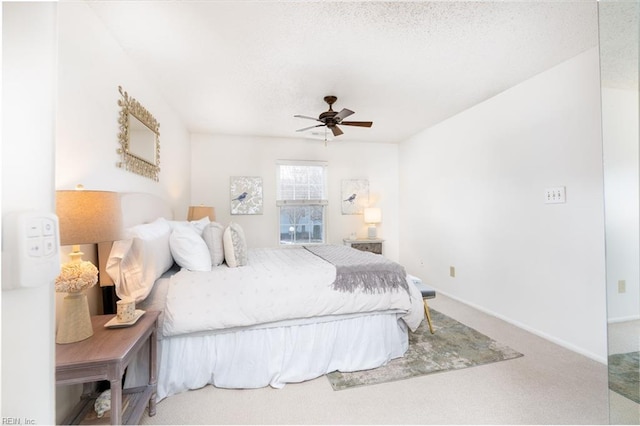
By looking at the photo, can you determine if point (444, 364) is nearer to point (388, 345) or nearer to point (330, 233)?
point (388, 345)

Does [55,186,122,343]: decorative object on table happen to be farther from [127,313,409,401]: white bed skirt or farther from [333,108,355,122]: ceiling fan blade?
[333,108,355,122]: ceiling fan blade

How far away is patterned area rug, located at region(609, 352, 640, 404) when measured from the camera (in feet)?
3.03

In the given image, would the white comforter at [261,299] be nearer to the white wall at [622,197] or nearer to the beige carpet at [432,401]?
the beige carpet at [432,401]

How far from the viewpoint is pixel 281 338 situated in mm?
1956

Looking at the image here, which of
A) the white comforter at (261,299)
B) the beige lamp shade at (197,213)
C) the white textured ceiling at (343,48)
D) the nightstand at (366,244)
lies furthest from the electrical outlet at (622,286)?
the beige lamp shade at (197,213)

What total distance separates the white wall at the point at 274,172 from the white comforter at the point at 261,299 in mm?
2617

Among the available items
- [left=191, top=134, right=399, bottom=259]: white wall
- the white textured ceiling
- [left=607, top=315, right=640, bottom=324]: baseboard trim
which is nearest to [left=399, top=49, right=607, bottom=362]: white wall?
the white textured ceiling

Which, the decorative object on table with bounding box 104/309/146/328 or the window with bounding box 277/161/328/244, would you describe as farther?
the window with bounding box 277/161/328/244

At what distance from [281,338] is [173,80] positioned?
2.67 metres

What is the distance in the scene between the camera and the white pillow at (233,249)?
217cm

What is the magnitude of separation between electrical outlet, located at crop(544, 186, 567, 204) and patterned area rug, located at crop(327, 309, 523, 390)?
1436mm

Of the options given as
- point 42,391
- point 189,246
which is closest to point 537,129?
point 189,246

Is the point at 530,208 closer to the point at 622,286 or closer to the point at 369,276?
the point at 369,276

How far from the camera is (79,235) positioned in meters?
1.12
